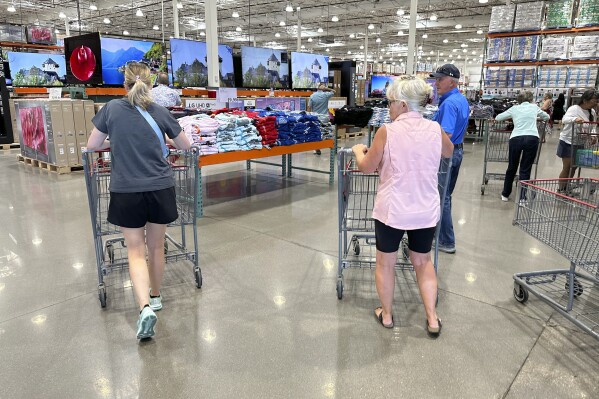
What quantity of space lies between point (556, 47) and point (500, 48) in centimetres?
137

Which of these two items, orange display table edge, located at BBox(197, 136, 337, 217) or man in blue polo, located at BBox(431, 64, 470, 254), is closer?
man in blue polo, located at BBox(431, 64, 470, 254)

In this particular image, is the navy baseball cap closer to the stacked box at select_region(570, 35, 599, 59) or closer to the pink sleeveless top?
the pink sleeveless top

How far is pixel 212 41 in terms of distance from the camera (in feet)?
27.4

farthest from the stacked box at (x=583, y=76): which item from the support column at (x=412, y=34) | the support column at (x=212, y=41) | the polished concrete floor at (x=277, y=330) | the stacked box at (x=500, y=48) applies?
the support column at (x=212, y=41)

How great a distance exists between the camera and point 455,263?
4.11 metres

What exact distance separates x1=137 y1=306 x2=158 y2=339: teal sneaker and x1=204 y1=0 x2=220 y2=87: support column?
675 centimetres

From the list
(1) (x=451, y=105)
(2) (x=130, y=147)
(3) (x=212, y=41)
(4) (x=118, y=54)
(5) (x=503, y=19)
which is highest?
(5) (x=503, y=19)

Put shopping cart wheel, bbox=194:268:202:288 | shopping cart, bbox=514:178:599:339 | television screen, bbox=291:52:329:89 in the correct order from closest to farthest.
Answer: shopping cart, bbox=514:178:599:339 → shopping cart wheel, bbox=194:268:202:288 → television screen, bbox=291:52:329:89

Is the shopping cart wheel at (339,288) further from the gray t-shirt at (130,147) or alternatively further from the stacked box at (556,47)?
the stacked box at (556,47)

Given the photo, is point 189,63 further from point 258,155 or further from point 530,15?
point 530,15

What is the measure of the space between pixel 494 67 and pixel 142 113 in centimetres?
1226

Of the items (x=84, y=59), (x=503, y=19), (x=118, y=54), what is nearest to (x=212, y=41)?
(x=118, y=54)

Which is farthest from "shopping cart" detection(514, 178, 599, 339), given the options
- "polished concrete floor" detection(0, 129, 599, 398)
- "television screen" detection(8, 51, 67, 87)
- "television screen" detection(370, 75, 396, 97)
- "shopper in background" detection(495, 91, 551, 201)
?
"television screen" detection(370, 75, 396, 97)

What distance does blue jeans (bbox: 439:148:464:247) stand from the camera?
404 centimetres
